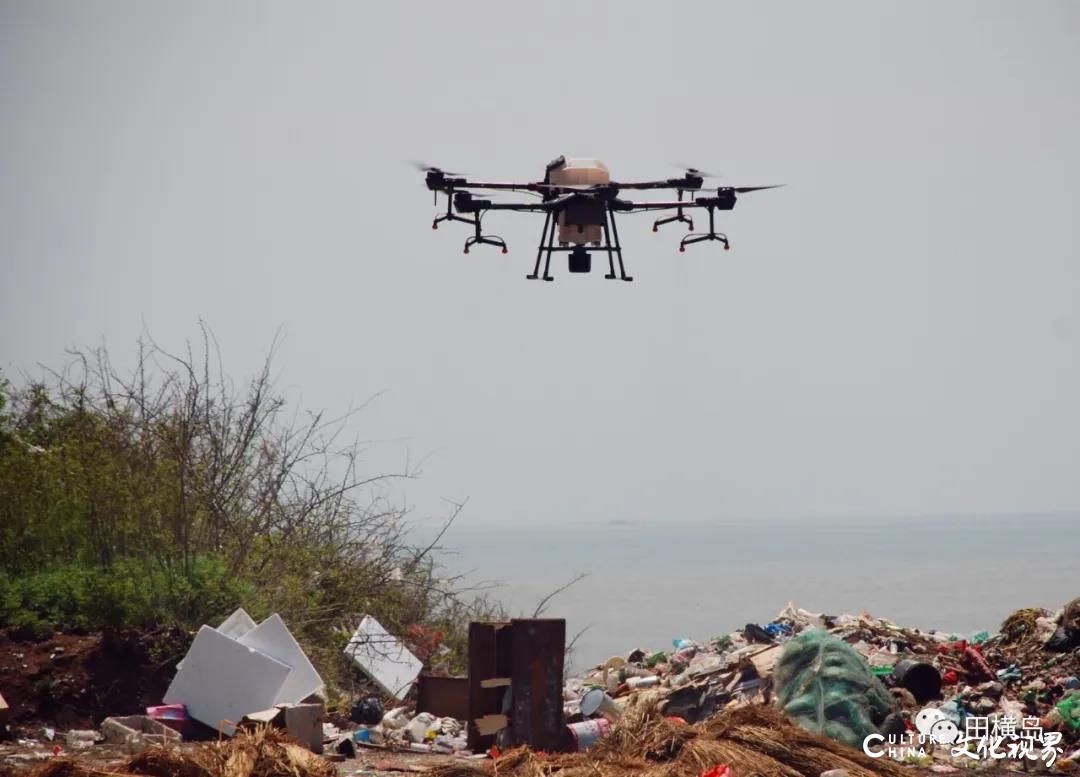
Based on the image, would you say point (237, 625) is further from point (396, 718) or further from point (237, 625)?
point (396, 718)

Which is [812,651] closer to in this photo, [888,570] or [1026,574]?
[1026,574]

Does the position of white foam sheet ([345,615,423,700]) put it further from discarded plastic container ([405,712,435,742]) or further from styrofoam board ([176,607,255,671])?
styrofoam board ([176,607,255,671])

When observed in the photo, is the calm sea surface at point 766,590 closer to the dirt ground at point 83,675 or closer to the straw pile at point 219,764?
the dirt ground at point 83,675

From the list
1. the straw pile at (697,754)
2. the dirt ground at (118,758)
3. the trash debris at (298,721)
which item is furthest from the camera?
the trash debris at (298,721)

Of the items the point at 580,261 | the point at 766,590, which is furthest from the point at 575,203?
the point at 766,590

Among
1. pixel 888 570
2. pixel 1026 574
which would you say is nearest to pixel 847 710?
pixel 1026 574

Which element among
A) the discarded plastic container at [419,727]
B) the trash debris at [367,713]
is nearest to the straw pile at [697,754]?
the discarded plastic container at [419,727]
